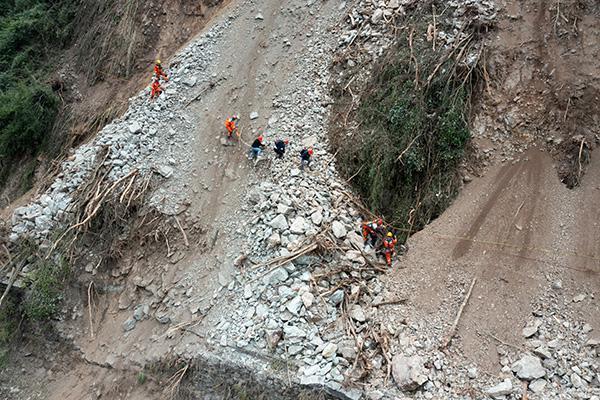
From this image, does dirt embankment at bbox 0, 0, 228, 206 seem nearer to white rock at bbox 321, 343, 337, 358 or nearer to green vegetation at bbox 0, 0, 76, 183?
green vegetation at bbox 0, 0, 76, 183

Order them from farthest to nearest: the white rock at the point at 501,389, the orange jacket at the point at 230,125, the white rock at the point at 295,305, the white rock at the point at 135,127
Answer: the white rock at the point at 135,127 → the orange jacket at the point at 230,125 → the white rock at the point at 295,305 → the white rock at the point at 501,389

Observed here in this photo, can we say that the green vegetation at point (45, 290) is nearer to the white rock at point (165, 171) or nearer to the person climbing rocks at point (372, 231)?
the white rock at point (165, 171)

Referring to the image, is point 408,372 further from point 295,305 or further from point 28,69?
point 28,69

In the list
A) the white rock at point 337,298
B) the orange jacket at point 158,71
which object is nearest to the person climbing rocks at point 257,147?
the orange jacket at point 158,71

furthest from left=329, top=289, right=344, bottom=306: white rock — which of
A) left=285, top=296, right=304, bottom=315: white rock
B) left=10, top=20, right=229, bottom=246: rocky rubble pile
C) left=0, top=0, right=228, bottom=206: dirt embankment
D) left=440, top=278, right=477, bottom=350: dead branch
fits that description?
left=0, top=0, right=228, bottom=206: dirt embankment

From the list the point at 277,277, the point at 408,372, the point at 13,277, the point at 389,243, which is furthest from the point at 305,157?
the point at 13,277

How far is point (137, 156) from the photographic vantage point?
1398 centimetres

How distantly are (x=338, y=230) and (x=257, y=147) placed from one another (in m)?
3.45

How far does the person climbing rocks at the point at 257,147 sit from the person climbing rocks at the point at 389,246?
430cm

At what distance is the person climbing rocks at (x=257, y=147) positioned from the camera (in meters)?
13.2

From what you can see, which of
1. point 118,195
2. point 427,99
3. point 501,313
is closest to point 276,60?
point 427,99

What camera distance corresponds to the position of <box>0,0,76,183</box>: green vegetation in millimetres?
16547

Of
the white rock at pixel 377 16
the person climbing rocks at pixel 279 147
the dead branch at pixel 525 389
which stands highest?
the white rock at pixel 377 16

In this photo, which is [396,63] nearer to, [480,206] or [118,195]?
[480,206]
